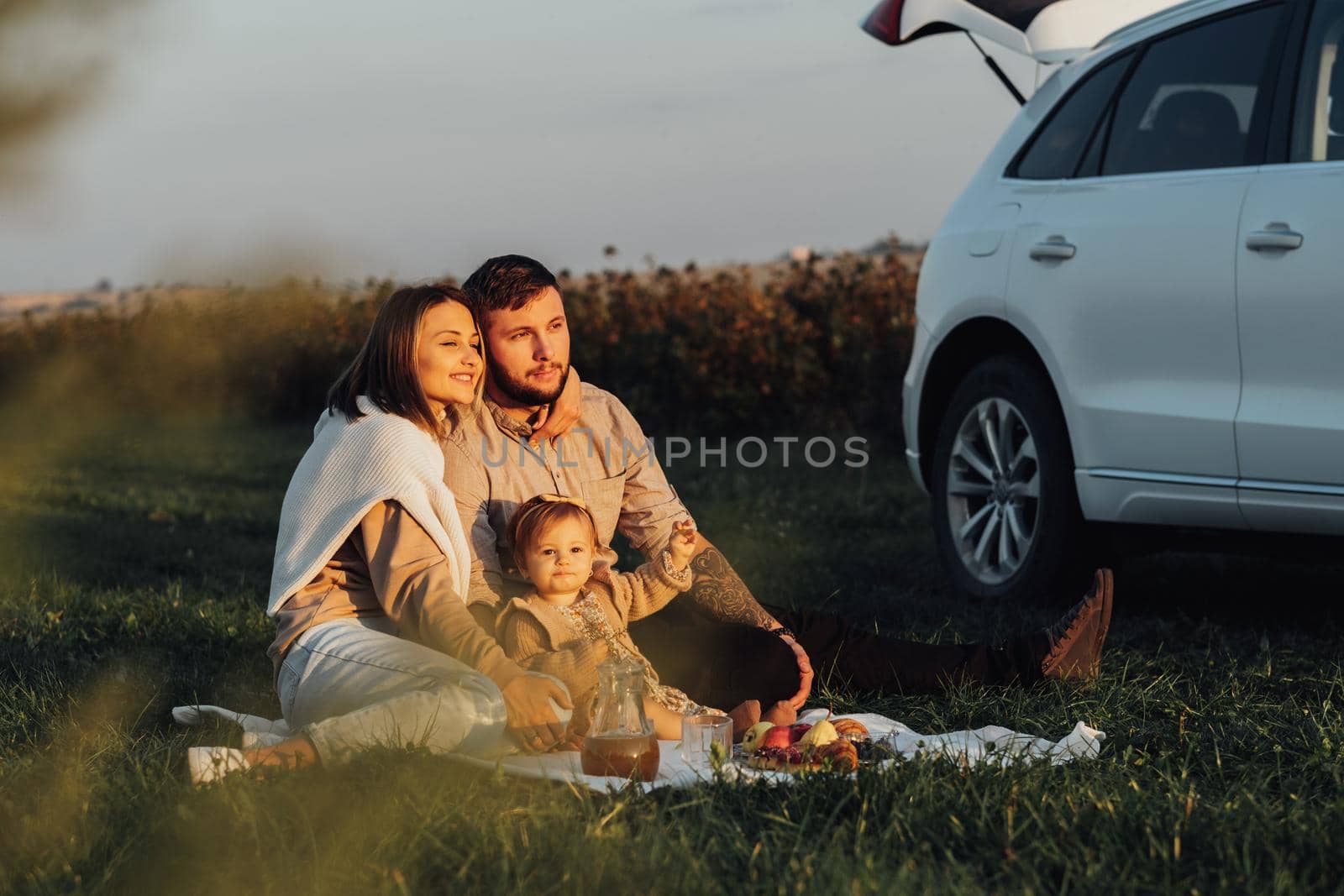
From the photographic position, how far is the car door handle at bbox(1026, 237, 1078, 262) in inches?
193

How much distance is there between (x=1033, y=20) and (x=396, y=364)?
3.13m

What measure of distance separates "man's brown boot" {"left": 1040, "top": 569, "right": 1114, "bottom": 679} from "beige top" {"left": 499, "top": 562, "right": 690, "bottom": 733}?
0.97 m

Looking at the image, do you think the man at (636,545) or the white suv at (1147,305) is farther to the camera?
the white suv at (1147,305)

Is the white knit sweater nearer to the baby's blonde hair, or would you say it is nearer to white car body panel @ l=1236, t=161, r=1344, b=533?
the baby's blonde hair

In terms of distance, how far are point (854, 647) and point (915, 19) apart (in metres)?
2.84

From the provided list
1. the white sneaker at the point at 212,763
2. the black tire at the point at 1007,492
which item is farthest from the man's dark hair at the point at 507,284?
the black tire at the point at 1007,492

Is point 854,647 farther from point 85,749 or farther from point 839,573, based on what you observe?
point 839,573

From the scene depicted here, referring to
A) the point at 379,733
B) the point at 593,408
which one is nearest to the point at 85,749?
the point at 379,733

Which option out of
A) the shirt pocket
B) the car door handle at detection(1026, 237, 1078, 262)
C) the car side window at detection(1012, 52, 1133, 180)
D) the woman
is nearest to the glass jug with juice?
the woman

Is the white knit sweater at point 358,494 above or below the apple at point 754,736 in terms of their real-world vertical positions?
above

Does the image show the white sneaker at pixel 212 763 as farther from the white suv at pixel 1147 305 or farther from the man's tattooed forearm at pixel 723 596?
the white suv at pixel 1147 305

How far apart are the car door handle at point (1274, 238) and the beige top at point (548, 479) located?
69.0 inches

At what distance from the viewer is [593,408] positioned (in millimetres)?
3920

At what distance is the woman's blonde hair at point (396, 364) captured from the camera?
11.2 ft
